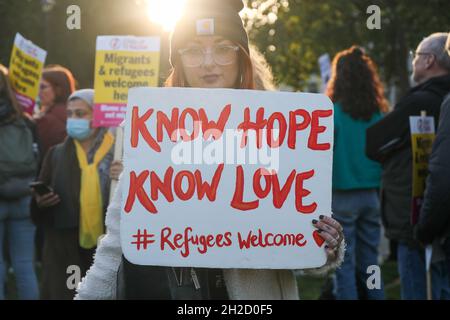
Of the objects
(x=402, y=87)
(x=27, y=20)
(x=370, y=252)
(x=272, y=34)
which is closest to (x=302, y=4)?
(x=272, y=34)

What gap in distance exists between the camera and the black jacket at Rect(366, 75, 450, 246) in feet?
17.6

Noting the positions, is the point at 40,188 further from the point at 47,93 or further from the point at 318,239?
the point at 318,239

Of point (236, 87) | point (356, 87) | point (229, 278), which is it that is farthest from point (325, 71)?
point (229, 278)

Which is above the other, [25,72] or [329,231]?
[25,72]

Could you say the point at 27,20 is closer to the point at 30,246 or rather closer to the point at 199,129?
the point at 30,246

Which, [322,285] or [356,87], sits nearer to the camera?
[356,87]

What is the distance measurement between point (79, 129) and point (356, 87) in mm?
2139

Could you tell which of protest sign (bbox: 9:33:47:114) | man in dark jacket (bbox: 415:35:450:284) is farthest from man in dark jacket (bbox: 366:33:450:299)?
protest sign (bbox: 9:33:47:114)

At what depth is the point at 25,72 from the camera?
7.19 m

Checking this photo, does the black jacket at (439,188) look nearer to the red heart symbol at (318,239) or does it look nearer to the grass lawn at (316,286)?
the red heart symbol at (318,239)

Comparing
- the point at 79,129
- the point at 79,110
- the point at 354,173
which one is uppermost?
the point at 79,110

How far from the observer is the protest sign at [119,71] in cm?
575

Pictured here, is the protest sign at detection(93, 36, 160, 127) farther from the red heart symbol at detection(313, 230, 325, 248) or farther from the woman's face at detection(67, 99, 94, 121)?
the red heart symbol at detection(313, 230, 325, 248)

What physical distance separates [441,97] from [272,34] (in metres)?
13.0
